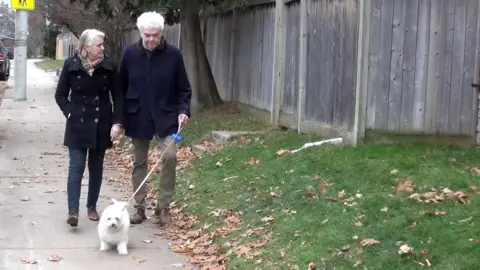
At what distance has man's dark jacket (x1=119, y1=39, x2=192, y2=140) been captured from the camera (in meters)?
6.64

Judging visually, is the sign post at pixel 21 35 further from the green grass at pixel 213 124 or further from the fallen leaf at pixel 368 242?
the fallen leaf at pixel 368 242

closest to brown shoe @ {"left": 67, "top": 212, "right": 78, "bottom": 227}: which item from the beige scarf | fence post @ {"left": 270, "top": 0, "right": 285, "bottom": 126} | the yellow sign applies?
the beige scarf

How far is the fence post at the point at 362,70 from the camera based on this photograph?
8023mm

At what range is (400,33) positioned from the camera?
8.04 meters

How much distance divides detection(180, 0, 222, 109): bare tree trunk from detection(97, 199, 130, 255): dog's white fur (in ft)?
22.6

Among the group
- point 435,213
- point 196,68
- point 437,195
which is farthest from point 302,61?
point 435,213

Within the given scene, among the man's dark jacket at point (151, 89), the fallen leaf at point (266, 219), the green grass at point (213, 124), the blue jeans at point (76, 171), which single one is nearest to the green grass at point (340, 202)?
the fallen leaf at point (266, 219)

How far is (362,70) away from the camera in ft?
26.5

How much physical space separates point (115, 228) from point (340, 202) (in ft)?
6.23

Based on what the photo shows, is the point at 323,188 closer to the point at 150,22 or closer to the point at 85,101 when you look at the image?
the point at 150,22

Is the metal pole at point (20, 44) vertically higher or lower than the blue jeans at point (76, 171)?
higher

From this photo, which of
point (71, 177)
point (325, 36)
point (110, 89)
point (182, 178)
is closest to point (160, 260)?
point (71, 177)

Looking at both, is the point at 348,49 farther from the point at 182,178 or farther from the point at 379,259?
the point at 379,259

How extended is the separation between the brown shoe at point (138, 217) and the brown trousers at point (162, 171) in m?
0.04
